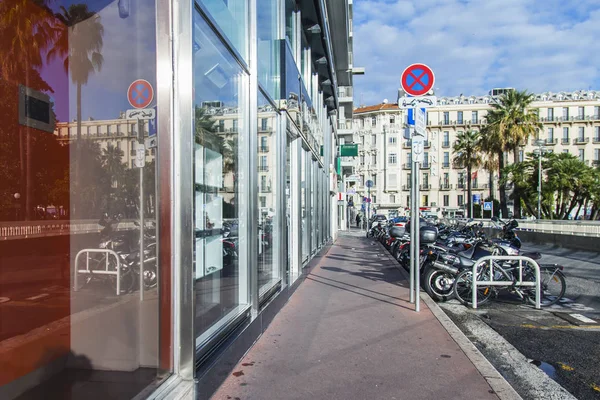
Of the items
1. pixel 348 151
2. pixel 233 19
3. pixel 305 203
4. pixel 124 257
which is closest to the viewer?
pixel 124 257

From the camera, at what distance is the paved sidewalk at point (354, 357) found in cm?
406

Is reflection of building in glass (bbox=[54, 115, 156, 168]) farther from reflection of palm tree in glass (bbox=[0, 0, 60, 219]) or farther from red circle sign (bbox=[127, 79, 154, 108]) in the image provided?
reflection of palm tree in glass (bbox=[0, 0, 60, 219])

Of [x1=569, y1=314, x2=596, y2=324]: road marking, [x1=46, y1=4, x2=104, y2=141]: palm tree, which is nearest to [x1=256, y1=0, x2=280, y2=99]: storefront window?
[x1=46, y1=4, x2=104, y2=141]: palm tree

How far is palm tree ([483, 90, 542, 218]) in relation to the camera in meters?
38.2

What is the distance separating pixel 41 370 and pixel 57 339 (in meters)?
0.40

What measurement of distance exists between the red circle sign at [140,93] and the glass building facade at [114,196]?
0.01m

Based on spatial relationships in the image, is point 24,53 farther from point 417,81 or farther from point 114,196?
point 417,81

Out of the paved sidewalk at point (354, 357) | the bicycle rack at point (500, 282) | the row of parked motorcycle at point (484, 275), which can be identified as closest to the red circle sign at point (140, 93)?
the paved sidewalk at point (354, 357)

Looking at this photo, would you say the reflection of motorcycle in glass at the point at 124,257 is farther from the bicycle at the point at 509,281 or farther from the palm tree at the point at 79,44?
the bicycle at the point at 509,281

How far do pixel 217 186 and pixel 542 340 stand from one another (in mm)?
4188

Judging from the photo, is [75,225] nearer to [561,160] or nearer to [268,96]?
[268,96]

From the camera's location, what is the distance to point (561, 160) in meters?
47.3

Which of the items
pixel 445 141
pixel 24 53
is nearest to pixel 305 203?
pixel 24 53

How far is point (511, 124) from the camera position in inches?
1503
